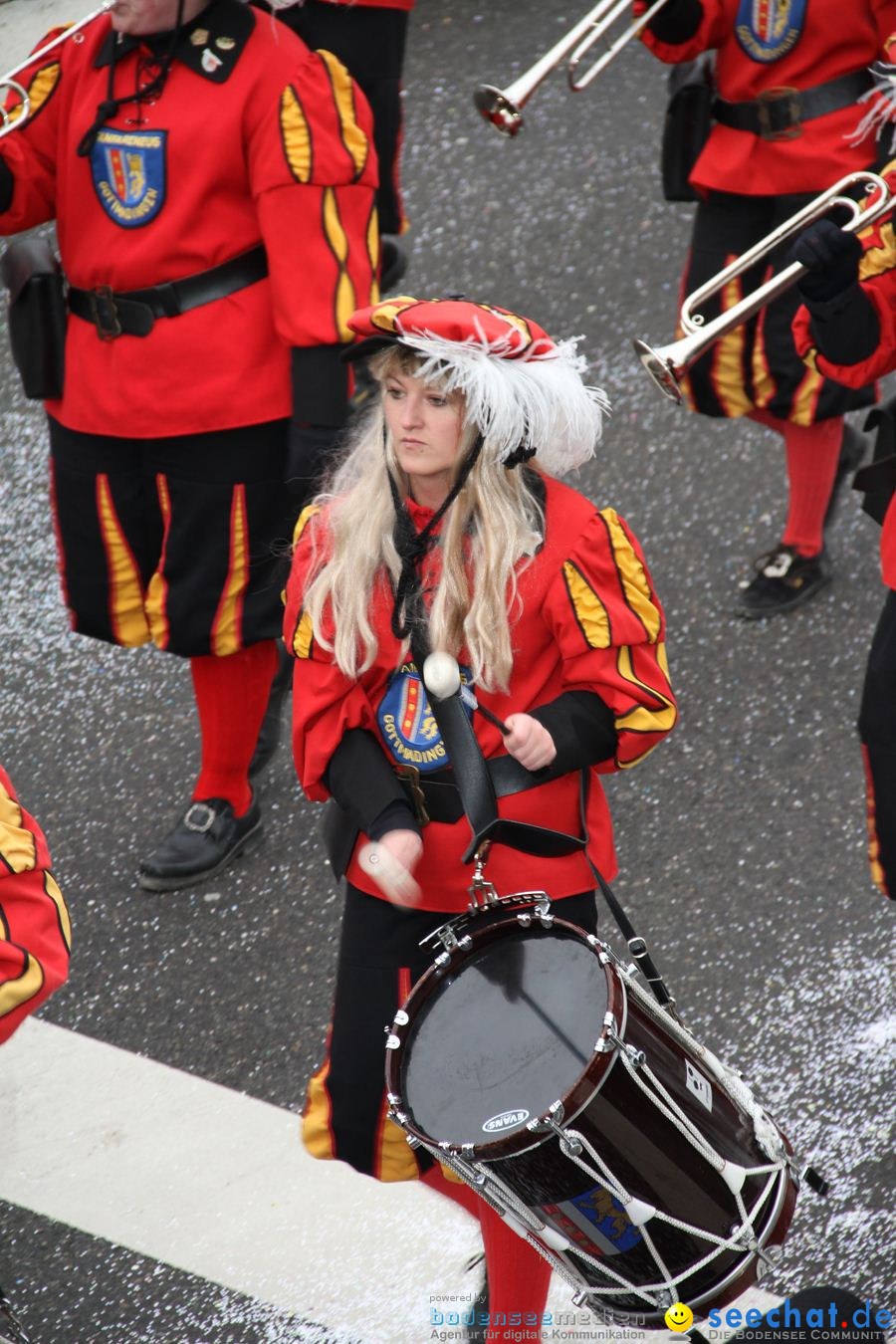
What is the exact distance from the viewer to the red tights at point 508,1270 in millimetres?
2686

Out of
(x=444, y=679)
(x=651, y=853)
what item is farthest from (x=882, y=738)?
(x=651, y=853)

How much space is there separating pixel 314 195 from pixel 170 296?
1.16ft

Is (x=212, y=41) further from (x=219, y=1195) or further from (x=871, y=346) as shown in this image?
(x=219, y=1195)

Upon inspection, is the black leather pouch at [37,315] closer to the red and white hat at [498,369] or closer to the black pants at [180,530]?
the black pants at [180,530]

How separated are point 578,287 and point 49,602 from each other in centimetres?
223

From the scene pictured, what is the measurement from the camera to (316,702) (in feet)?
8.71

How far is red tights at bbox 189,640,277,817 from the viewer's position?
3.88 m

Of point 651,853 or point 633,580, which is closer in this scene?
point 633,580

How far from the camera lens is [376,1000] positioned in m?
2.65

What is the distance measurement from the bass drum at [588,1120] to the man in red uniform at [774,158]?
2216mm

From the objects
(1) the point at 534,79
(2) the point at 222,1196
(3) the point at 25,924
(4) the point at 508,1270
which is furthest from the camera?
(1) the point at 534,79

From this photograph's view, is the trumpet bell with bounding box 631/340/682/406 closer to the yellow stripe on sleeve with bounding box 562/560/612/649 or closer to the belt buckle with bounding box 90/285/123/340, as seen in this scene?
the yellow stripe on sleeve with bounding box 562/560/612/649

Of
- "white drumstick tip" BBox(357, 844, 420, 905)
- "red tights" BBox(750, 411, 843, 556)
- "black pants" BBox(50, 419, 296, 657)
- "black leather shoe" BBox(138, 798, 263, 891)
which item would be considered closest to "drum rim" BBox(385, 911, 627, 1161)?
"white drumstick tip" BBox(357, 844, 420, 905)

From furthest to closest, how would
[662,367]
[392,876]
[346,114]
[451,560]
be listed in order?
[346,114] → [662,367] → [451,560] → [392,876]
